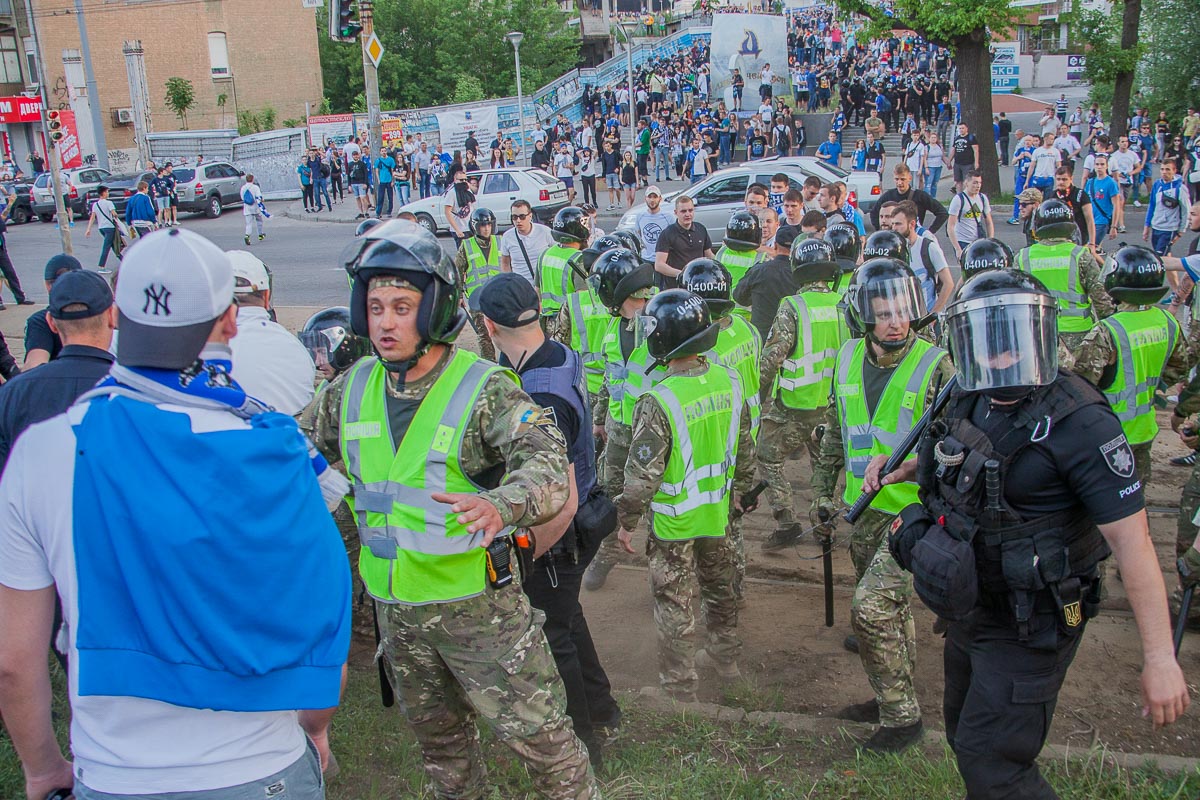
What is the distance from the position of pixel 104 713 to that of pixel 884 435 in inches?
141

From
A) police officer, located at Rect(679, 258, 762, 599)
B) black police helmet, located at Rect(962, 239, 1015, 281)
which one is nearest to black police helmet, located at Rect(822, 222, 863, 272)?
black police helmet, located at Rect(962, 239, 1015, 281)

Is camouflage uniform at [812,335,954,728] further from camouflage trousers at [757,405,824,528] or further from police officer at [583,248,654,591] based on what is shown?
camouflage trousers at [757,405,824,528]

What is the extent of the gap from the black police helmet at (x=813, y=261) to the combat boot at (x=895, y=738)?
3.62m

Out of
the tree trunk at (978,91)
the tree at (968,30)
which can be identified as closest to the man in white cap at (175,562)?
the tree at (968,30)

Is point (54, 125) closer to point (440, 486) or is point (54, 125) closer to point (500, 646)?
point (440, 486)

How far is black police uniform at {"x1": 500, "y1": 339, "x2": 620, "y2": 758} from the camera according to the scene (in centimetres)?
419

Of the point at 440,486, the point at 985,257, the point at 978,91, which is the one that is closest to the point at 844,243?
the point at 985,257

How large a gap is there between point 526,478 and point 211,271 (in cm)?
119

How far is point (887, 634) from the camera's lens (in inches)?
173

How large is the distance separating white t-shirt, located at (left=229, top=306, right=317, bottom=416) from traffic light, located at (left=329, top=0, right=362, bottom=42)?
13.2m

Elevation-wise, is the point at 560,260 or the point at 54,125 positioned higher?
the point at 54,125

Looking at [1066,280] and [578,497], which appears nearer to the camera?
[578,497]

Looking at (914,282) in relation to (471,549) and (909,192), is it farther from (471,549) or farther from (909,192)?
(909,192)

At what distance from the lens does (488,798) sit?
3957 mm
